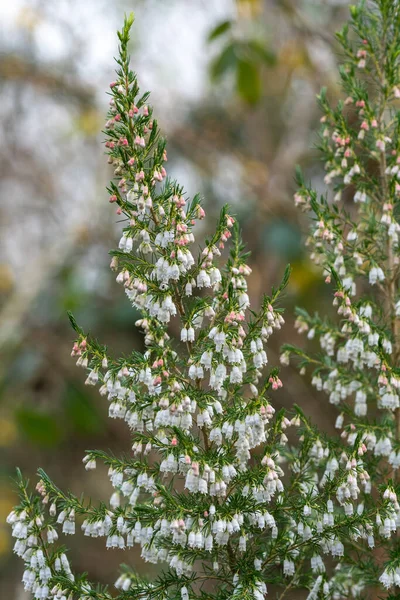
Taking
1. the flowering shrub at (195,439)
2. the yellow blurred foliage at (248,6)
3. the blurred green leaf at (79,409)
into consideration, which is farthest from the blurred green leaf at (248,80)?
the blurred green leaf at (79,409)

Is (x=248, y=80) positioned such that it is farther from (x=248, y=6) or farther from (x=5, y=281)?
(x=5, y=281)

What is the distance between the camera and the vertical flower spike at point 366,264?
2.37 meters

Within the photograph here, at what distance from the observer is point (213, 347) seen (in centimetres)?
206

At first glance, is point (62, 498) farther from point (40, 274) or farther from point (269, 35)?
point (269, 35)

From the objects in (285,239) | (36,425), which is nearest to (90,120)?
(285,239)

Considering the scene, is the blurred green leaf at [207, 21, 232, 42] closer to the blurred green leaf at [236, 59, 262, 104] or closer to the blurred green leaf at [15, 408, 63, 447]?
the blurred green leaf at [236, 59, 262, 104]

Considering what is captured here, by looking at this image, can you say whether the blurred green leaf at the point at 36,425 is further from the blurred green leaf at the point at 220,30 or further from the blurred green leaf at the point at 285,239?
the blurred green leaf at the point at 220,30

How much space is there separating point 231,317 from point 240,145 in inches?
262

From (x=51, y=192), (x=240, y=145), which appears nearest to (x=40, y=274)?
(x=51, y=192)

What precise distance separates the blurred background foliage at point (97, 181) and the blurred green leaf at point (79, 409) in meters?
0.01

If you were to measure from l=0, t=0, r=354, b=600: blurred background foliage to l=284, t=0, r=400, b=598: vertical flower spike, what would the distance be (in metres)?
2.78

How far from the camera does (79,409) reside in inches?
246

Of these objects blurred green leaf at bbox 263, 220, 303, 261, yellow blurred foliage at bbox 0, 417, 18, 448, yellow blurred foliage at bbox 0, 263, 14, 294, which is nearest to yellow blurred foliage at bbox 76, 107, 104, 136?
yellow blurred foliage at bbox 0, 263, 14, 294

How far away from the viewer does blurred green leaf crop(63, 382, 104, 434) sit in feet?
20.5
